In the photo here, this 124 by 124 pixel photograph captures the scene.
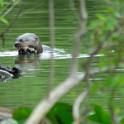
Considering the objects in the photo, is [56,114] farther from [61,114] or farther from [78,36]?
[78,36]

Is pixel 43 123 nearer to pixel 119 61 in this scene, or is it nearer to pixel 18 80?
pixel 119 61

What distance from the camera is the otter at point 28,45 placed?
22.4 feet

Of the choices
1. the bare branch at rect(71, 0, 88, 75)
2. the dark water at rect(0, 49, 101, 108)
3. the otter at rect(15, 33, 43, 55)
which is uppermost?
the bare branch at rect(71, 0, 88, 75)

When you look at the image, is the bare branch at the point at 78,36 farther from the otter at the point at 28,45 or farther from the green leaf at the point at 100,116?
the otter at the point at 28,45

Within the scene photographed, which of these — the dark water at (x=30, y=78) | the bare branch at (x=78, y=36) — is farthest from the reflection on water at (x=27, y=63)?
the bare branch at (x=78, y=36)

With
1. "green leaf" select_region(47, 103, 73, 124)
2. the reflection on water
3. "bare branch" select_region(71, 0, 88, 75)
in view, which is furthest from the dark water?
"bare branch" select_region(71, 0, 88, 75)

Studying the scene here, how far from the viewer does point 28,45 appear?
22.9ft

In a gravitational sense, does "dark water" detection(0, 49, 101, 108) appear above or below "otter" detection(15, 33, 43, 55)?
below

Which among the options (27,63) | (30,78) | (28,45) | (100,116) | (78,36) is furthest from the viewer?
(28,45)

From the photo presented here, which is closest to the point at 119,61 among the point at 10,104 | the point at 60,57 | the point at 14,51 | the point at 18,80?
the point at 10,104

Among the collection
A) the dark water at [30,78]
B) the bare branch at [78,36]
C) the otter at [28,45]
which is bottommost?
the dark water at [30,78]

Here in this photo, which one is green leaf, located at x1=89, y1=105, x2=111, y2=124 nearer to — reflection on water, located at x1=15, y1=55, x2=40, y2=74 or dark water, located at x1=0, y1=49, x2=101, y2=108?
dark water, located at x1=0, y1=49, x2=101, y2=108

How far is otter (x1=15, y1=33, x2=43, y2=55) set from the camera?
22.4 feet

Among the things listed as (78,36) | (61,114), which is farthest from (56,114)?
(78,36)
